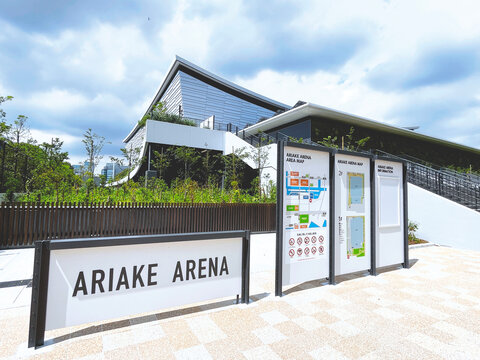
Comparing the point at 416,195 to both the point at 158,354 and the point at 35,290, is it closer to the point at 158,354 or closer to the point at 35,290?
the point at 158,354

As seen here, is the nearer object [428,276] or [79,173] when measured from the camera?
[428,276]

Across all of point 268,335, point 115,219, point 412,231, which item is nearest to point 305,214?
point 268,335

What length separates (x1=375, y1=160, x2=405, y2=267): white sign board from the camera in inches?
221

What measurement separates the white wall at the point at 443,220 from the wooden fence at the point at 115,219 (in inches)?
250

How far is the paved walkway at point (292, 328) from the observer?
262 centimetres

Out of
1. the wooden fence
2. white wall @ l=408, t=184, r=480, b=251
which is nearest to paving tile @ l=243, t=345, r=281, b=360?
the wooden fence

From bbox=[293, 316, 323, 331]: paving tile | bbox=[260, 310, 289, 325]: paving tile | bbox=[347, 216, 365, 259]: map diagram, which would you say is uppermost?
bbox=[347, 216, 365, 259]: map diagram

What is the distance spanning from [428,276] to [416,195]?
699 cm

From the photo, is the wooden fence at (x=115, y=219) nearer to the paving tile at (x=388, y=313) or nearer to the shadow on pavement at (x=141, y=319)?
the shadow on pavement at (x=141, y=319)

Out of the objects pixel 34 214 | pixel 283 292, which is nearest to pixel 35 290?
pixel 283 292

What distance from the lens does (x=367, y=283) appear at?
4.95 m

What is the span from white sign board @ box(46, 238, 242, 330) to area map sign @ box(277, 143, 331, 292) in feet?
3.27

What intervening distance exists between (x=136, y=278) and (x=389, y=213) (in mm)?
5413

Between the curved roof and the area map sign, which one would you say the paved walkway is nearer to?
Answer: the area map sign
